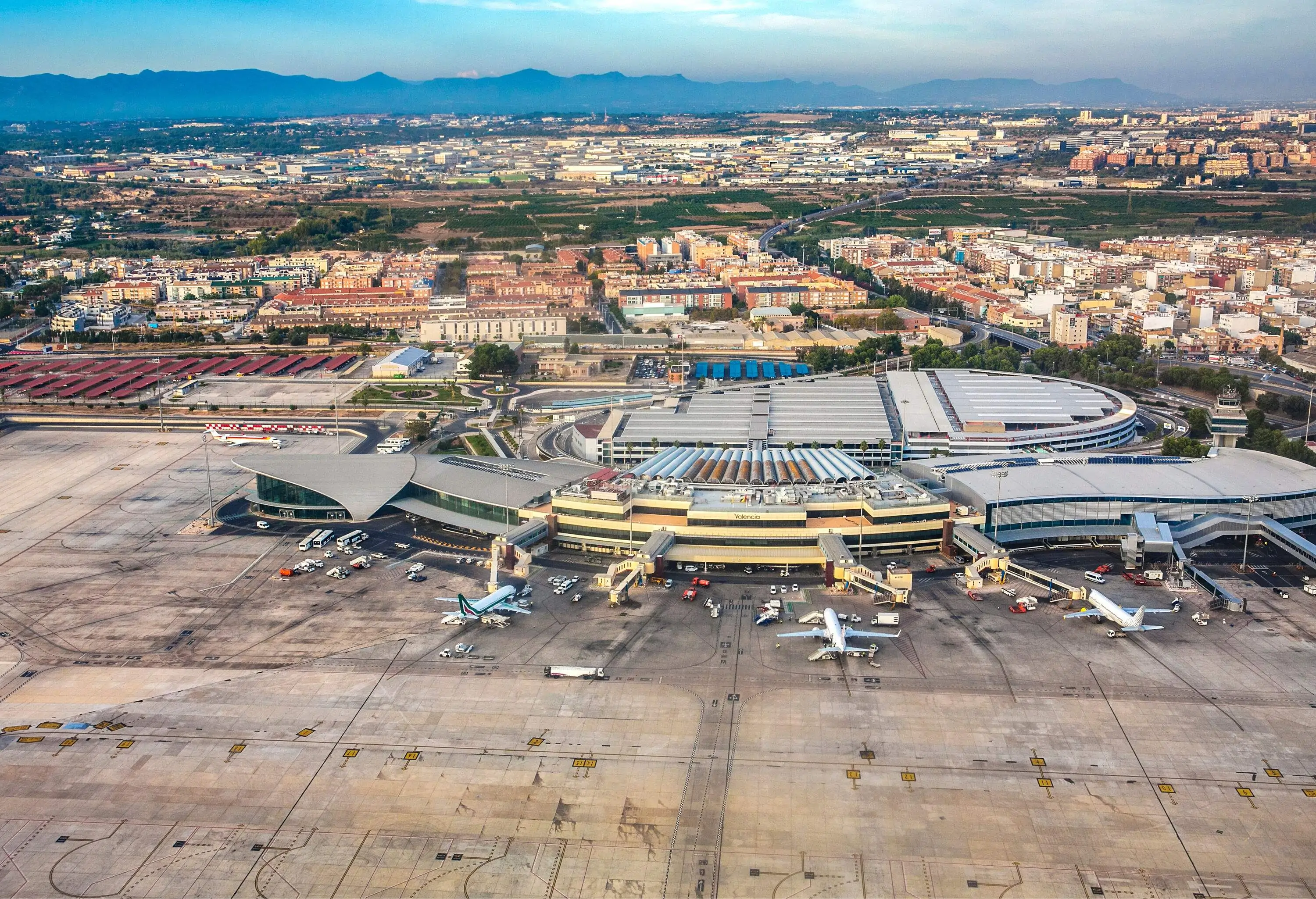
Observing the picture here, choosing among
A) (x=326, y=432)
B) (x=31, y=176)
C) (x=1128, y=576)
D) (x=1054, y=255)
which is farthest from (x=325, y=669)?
(x=31, y=176)

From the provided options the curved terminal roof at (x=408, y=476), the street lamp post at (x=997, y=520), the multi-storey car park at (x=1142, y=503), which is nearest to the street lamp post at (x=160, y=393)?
the curved terminal roof at (x=408, y=476)

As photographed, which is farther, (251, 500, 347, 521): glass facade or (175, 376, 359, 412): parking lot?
(175, 376, 359, 412): parking lot

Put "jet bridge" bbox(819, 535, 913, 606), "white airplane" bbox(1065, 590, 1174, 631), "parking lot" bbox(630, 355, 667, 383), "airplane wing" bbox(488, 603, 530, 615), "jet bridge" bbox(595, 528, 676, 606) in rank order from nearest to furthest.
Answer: "white airplane" bbox(1065, 590, 1174, 631) → "airplane wing" bbox(488, 603, 530, 615) → "jet bridge" bbox(819, 535, 913, 606) → "jet bridge" bbox(595, 528, 676, 606) → "parking lot" bbox(630, 355, 667, 383)

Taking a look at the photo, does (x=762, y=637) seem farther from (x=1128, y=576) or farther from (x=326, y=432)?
(x=326, y=432)

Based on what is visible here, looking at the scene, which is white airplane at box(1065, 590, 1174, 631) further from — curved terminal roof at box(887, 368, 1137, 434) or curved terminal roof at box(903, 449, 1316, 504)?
curved terminal roof at box(887, 368, 1137, 434)

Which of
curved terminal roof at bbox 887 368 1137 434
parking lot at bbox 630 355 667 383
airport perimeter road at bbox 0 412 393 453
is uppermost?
curved terminal roof at bbox 887 368 1137 434


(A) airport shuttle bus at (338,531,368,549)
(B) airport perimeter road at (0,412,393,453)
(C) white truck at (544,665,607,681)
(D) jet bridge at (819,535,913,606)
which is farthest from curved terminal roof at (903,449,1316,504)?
(B) airport perimeter road at (0,412,393,453)

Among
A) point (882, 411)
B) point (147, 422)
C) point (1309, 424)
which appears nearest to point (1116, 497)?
point (882, 411)
